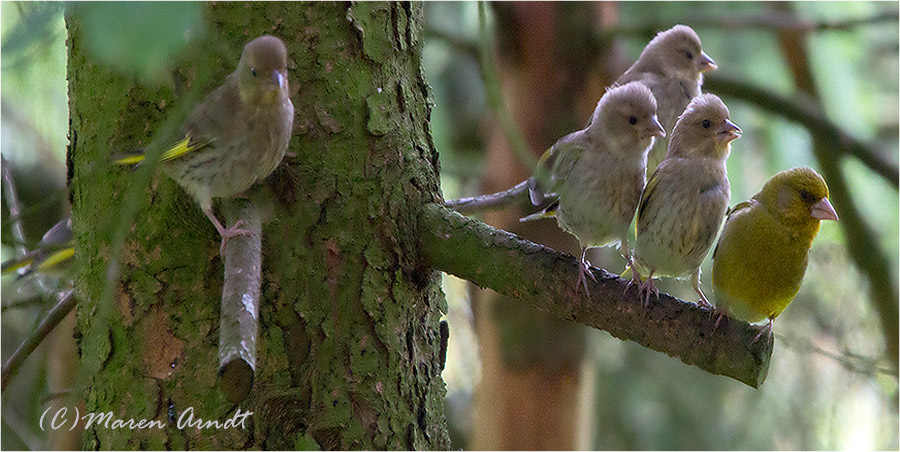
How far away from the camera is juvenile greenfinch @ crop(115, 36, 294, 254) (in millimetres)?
1753

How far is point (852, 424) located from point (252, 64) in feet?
Result: 16.8

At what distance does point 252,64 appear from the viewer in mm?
1753

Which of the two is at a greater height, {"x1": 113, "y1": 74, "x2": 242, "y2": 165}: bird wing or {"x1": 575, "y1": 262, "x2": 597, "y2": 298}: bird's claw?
{"x1": 113, "y1": 74, "x2": 242, "y2": 165}: bird wing

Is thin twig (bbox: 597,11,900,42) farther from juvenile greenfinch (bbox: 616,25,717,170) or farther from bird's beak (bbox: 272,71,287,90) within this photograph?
bird's beak (bbox: 272,71,287,90)

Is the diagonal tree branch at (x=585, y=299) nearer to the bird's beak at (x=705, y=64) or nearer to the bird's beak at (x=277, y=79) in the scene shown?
the bird's beak at (x=277, y=79)

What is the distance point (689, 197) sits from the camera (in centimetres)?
234

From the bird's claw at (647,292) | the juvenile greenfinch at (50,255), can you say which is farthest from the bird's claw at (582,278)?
the juvenile greenfinch at (50,255)

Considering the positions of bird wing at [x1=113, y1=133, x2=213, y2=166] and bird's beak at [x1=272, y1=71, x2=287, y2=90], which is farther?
bird wing at [x1=113, y1=133, x2=213, y2=166]

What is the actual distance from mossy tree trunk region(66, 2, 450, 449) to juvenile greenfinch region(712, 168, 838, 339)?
0.83 metres

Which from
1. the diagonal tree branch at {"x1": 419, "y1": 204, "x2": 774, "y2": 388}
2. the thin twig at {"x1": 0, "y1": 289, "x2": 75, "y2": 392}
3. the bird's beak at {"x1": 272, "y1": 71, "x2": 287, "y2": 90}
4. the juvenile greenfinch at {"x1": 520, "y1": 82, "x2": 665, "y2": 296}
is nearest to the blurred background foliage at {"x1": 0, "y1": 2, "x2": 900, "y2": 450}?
the thin twig at {"x1": 0, "y1": 289, "x2": 75, "y2": 392}

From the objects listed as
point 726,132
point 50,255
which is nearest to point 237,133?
point 726,132

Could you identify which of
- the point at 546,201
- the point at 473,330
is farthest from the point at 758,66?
the point at 546,201

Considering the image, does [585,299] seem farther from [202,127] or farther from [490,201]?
[202,127]

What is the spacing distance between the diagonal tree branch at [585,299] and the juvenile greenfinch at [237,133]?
1.59 feet
